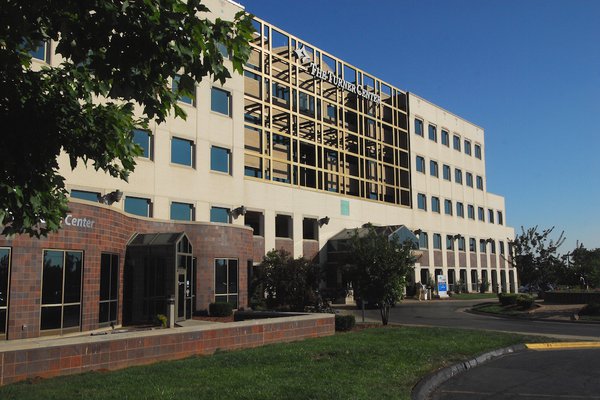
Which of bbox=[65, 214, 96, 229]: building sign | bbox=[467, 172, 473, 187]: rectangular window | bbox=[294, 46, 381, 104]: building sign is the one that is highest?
bbox=[294, 46, 381, 104]: building sign

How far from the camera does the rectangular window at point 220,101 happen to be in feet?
112

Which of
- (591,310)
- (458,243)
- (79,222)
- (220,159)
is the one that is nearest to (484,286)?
(458,243)

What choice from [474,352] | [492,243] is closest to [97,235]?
[474,352]

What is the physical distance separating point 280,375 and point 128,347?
3448mm

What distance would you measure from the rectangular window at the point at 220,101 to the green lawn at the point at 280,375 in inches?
912

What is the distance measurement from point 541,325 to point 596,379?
46.2 feet

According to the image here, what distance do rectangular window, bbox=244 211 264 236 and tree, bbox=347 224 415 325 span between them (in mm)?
17344

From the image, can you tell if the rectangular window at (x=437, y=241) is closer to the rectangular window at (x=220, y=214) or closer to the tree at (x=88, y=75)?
the rectangular window at (x=220, y=214)

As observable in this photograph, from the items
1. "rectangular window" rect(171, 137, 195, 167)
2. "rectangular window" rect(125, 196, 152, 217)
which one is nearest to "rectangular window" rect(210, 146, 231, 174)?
"rectangular window" rect(171, 137, 195, 167)

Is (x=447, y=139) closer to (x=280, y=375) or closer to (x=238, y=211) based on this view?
(x=238, y=211)

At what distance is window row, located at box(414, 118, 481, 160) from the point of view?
56825 mm

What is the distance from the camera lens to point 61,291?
56.6 feet

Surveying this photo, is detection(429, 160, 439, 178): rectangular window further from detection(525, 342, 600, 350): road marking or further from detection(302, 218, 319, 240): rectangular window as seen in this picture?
detection(525, 342, 600, 350): road marking

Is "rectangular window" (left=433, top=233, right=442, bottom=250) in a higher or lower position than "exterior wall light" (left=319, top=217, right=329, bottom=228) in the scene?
lower
